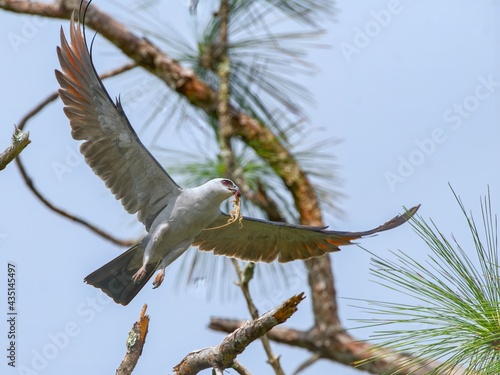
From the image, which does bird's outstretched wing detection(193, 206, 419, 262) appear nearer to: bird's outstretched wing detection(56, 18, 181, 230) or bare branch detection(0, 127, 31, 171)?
bird's outstretched wing detection(56, 18, 181, 230)

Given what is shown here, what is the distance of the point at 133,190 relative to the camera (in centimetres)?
520

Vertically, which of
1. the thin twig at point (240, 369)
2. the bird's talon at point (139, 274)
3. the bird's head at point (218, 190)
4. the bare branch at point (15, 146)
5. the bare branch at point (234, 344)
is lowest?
the thin twig at point (240, 369)

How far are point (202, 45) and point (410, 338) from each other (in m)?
4.58

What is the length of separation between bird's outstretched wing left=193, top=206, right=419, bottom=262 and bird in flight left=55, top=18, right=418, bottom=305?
0.11 ft

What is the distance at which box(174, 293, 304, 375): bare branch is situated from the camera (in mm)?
3498

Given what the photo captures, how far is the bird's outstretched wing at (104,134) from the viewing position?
4871mm

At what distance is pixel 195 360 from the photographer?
3.87m

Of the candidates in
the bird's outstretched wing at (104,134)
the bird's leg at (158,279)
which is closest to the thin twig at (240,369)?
the bird's leg at (158,279)

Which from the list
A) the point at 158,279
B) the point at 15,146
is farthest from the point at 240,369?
the point at 15,146

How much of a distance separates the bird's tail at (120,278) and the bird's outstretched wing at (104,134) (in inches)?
13.4

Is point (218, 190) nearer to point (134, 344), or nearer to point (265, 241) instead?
point (265, 241)

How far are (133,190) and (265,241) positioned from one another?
101cm

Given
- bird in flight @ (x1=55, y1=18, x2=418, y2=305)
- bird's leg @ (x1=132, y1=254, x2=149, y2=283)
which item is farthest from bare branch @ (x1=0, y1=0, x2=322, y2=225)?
bird's leg @ (x1=132, y1=254, x2=149, y2=283)

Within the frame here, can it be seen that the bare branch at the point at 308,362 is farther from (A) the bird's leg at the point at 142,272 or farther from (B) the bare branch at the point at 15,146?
(B) the bare branch at the point at 15,146
